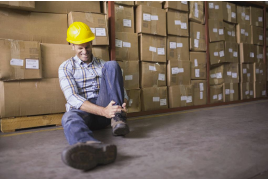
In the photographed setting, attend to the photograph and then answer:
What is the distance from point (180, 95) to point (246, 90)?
1.92 meters

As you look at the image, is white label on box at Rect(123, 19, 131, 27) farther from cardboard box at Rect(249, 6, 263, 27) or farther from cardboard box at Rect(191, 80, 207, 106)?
cardboard box at Rect(249, 6, 263, 27)

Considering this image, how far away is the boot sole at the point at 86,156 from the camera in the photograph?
3.73 ft

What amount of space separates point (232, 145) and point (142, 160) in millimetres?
742

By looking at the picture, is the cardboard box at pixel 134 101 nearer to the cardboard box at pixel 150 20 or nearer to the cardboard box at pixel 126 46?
the cardboard box at pixel 126 46

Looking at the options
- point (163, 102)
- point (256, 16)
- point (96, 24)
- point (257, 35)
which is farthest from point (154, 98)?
point (256, 16)

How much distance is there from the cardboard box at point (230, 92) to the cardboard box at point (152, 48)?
5.26 feet

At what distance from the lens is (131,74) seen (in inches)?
118

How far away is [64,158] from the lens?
1.13m

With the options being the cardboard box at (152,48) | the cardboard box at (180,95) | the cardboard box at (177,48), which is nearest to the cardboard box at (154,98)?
the cardboard box at (180,95)

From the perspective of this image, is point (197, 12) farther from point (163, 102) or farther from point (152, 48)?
point (163, 102)

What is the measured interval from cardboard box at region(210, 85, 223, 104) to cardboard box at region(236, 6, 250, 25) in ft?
4.87

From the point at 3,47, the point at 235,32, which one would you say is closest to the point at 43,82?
the point at 3,47

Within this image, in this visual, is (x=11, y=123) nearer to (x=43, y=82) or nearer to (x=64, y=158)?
(x=43, y=82)

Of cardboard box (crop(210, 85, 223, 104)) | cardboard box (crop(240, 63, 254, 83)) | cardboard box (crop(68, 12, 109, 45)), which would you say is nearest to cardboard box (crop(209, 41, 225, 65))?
cardboard box (crop(210, 85, 223, 104))
